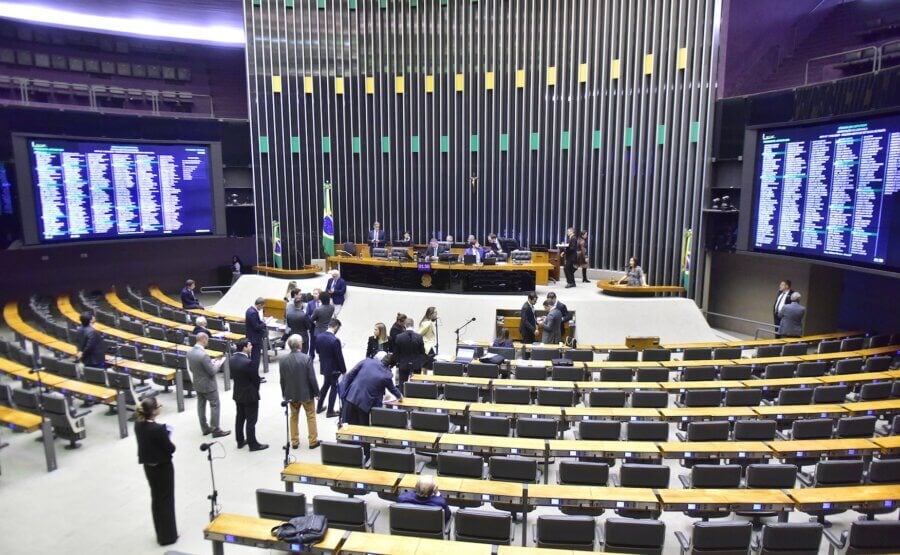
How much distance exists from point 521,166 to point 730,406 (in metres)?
10.6

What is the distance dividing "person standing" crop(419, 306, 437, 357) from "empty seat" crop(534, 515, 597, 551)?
4238mm

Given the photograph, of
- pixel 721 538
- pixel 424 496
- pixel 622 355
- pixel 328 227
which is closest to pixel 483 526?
pixel 424 496

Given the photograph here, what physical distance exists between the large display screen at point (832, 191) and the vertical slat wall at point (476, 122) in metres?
2.96

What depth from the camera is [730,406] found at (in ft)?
22.7

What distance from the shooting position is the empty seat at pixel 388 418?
6141 mm

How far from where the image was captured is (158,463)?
4742 mm

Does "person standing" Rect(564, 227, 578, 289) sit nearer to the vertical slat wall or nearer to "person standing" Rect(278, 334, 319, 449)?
the vertical slat wall

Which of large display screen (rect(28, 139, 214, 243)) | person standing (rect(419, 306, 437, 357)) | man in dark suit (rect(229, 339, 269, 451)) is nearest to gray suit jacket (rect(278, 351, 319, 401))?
man in dark suit (rect(229, 339, 269, 451))

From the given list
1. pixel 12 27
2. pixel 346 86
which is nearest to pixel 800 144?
pixel 346 86

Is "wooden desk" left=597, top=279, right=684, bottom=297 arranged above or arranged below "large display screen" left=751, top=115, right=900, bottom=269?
below

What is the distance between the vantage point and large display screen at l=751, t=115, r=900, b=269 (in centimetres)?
872

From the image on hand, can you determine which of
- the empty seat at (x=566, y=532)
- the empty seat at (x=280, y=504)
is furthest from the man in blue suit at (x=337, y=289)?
the empty seat at (x=566, y=532)

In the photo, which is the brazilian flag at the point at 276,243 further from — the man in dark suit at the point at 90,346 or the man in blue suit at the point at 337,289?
the man in dark suit at the point at 90,346

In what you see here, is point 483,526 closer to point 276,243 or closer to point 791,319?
point 791,319
